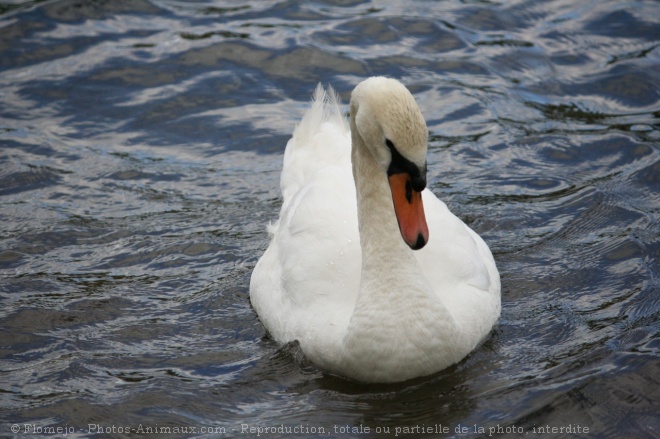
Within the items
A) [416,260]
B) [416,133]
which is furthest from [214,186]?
[416,133]

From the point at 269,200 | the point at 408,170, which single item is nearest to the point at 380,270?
the point at 408,170

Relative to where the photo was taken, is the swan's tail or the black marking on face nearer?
the black marking on face

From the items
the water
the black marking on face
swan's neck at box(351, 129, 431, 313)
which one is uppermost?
the black marking on face

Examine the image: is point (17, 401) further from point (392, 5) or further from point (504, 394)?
point (392, 5)

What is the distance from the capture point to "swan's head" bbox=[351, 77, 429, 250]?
558 cm

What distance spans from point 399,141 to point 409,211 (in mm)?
478

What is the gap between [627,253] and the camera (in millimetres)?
7863

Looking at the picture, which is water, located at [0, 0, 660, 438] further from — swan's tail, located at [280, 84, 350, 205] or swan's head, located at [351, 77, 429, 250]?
swan's head, located at [351, 77, 429, 250]

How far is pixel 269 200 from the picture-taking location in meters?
9.42

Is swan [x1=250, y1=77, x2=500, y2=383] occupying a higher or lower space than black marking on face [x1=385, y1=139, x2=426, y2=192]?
lower

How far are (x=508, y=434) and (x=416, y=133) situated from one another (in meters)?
1.86

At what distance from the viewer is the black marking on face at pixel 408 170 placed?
5.66m

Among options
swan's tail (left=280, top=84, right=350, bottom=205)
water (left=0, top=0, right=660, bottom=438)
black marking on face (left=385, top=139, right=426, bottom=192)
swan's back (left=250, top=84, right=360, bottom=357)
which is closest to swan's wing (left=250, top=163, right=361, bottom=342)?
swan's back (left=250, top=84, right=360, bottom=357)

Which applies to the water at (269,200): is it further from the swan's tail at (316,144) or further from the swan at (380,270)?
the swan's tail at (316,144)
